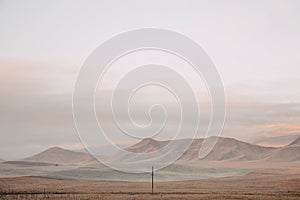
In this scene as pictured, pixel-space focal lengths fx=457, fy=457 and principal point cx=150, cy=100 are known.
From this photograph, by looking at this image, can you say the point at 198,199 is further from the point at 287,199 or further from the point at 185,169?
the point at 185,169

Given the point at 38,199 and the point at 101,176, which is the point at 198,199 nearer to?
the point at 38,199

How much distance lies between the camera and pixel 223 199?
51.5 meters

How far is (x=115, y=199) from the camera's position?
51.1 metres

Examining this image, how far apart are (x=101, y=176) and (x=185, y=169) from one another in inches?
2273

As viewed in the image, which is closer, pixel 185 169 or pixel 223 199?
pixel 223 199

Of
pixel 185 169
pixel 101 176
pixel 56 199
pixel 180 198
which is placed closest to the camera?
pixel 56 199

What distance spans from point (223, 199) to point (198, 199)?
2806mm

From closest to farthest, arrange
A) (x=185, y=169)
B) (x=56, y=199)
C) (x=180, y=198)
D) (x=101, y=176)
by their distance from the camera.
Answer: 1. (x=56, y=199)
2. (x=180, y=198)
3. (x=101, y=176)
4. (x=185, y=169)

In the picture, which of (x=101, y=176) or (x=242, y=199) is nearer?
(x=242, y=199)

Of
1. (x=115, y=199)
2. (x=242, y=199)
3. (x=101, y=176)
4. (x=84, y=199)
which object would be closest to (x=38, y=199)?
(x=84, y=199)

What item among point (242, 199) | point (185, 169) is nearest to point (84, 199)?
point (242, 199)

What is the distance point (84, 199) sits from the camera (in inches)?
1943

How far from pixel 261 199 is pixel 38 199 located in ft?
81.0

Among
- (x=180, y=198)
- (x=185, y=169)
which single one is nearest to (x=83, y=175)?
(x=185, y=169)
